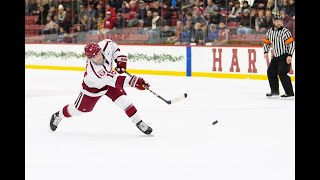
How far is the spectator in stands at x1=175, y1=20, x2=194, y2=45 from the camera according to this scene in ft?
40.0

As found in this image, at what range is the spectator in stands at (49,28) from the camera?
14.5 m

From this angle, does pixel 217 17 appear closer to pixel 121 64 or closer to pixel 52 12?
pixel 52 12

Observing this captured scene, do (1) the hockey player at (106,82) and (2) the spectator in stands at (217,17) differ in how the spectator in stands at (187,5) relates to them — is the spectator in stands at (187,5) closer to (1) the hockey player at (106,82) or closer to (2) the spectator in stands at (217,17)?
(2) the spectator in stands at (217,17)

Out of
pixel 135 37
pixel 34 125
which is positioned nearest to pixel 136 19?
pixel 135 37

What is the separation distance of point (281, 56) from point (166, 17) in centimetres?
497

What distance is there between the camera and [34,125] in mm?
5887

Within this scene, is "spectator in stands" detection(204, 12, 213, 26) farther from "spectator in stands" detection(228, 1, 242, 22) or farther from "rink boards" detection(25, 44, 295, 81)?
"rink boards" detection(25, 44, 295, 81)

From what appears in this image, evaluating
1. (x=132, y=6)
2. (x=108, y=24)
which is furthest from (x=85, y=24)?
(x=132, y=6)

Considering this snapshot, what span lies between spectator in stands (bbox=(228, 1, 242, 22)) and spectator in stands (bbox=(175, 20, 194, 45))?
0.85 m

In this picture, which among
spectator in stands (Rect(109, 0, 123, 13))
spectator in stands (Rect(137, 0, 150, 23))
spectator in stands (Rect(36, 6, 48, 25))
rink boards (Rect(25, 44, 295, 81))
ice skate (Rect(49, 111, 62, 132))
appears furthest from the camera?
spectator in stands (Rect(36, 6, 48, 25))

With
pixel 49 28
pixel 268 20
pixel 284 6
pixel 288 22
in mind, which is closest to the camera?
pixel 288 22

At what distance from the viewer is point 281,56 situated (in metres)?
8.02

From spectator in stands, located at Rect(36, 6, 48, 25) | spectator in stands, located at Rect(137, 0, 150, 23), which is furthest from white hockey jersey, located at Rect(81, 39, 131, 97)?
spectator in stands, located at Rect(36, 6, 48, 25)
